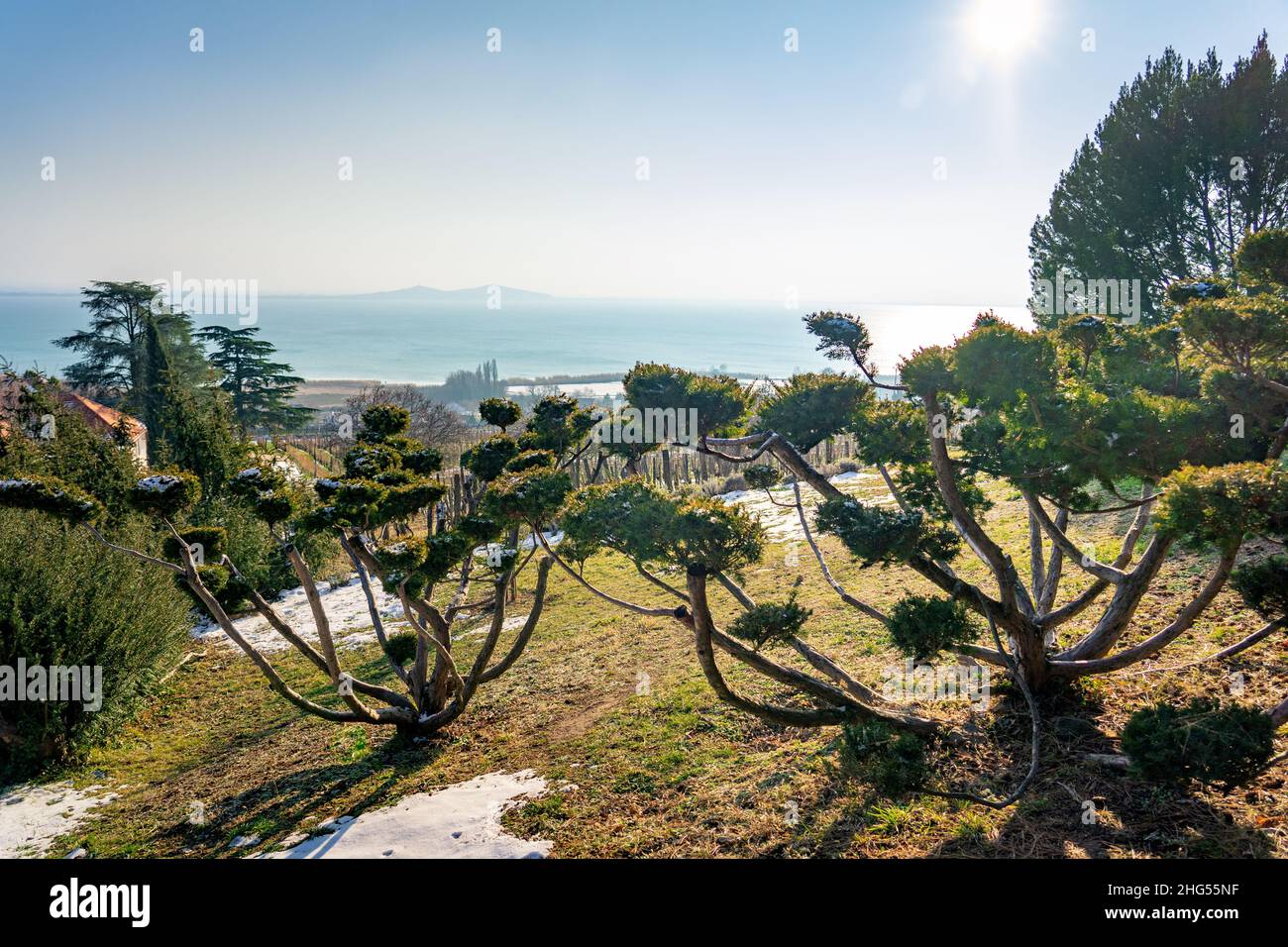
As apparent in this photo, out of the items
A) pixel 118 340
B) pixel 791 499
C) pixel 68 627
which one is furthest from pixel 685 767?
pixel 118 340

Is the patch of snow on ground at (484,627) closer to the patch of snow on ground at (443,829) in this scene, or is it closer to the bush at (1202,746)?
the patch of snow on ground at (443,829)

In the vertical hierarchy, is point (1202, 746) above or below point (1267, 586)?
below

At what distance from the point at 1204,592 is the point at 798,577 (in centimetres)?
734

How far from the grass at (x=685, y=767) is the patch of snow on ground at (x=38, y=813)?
0.23m

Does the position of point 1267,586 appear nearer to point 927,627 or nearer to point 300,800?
point 927,627

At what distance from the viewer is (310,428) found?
148ft

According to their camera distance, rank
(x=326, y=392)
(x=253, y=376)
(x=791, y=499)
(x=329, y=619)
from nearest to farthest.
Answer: (x=329, y=619) < (x=791, y=499) < (x=253, y=376) < (x=326, y=392)

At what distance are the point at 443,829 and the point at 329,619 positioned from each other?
32.0 ft

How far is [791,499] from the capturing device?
1855 cm

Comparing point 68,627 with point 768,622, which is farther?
point 68,627

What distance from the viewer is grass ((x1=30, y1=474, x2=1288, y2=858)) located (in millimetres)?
4180

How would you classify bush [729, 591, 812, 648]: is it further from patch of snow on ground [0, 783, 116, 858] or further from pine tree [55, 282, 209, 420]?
pine tree [55, 282, 209, 420]

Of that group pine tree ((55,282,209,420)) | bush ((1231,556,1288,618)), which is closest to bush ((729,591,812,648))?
bush ((1231,556,1288,618))

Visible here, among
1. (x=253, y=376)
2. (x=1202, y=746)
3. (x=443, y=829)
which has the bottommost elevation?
(x=443, y=829)
